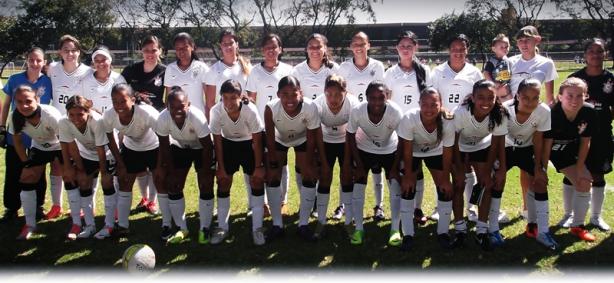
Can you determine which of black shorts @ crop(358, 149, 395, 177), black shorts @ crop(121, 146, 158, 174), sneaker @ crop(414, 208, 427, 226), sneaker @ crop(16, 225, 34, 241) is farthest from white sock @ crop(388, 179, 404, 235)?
sneaker @ crop(16, 225, 34, 241)

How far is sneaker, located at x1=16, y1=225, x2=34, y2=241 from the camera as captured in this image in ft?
15.4

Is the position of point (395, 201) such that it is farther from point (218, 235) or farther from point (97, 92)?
point (97, 92)

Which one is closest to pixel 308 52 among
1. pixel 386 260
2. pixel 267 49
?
pixel 267 49

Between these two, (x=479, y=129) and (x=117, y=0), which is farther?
(x=117, y=0)

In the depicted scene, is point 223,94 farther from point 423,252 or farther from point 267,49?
point 423,252

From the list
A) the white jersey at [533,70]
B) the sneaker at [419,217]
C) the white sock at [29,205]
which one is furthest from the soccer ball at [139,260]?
the white jersey at [533,70]

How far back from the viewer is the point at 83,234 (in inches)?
183

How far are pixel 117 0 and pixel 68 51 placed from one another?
132 feet

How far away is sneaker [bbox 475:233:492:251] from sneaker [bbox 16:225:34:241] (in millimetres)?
4318

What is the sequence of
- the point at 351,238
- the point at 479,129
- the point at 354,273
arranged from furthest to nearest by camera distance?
1. the point at 351,238
2. the point at 479,129
3. the point at 354,273

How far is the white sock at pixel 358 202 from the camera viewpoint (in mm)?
4527

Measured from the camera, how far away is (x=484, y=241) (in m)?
4.27

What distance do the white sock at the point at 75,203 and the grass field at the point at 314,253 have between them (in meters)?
0.22

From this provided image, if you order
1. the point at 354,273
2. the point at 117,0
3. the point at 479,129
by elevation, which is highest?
the point at 117,0
